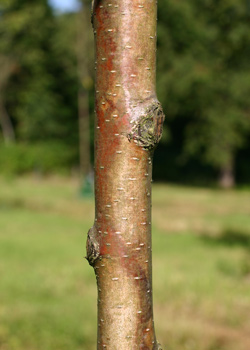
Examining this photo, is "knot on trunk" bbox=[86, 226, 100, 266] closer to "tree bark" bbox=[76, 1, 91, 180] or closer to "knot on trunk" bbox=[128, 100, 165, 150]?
"knot on trunk" bbox=[128, 100, 165, 150]

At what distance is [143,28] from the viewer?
170 centimetres

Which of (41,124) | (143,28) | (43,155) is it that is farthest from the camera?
(41,124)

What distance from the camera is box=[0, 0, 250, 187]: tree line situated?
32.1 metres

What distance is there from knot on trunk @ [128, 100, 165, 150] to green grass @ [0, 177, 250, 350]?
6.14 meters

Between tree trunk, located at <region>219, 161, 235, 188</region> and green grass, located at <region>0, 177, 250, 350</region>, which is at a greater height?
green grass, located at <region>0, 177, 250, 350</region>

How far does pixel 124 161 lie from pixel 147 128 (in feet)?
0.40

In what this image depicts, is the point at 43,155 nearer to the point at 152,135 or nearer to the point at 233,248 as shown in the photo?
the point at 233,248

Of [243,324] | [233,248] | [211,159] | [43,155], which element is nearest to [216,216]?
[233,248]

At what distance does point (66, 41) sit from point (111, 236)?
125 feet

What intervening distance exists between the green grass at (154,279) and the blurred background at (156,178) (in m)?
0.03

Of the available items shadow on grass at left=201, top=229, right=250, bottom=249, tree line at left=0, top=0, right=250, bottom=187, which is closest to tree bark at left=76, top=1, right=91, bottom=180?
tree line at left=0, top=0, right=250, bottom=187

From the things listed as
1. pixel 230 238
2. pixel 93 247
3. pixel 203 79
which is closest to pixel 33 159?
pixel 203 79

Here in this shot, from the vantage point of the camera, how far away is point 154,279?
11.4 meters

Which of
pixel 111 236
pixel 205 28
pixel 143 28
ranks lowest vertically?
pixel 111 236
